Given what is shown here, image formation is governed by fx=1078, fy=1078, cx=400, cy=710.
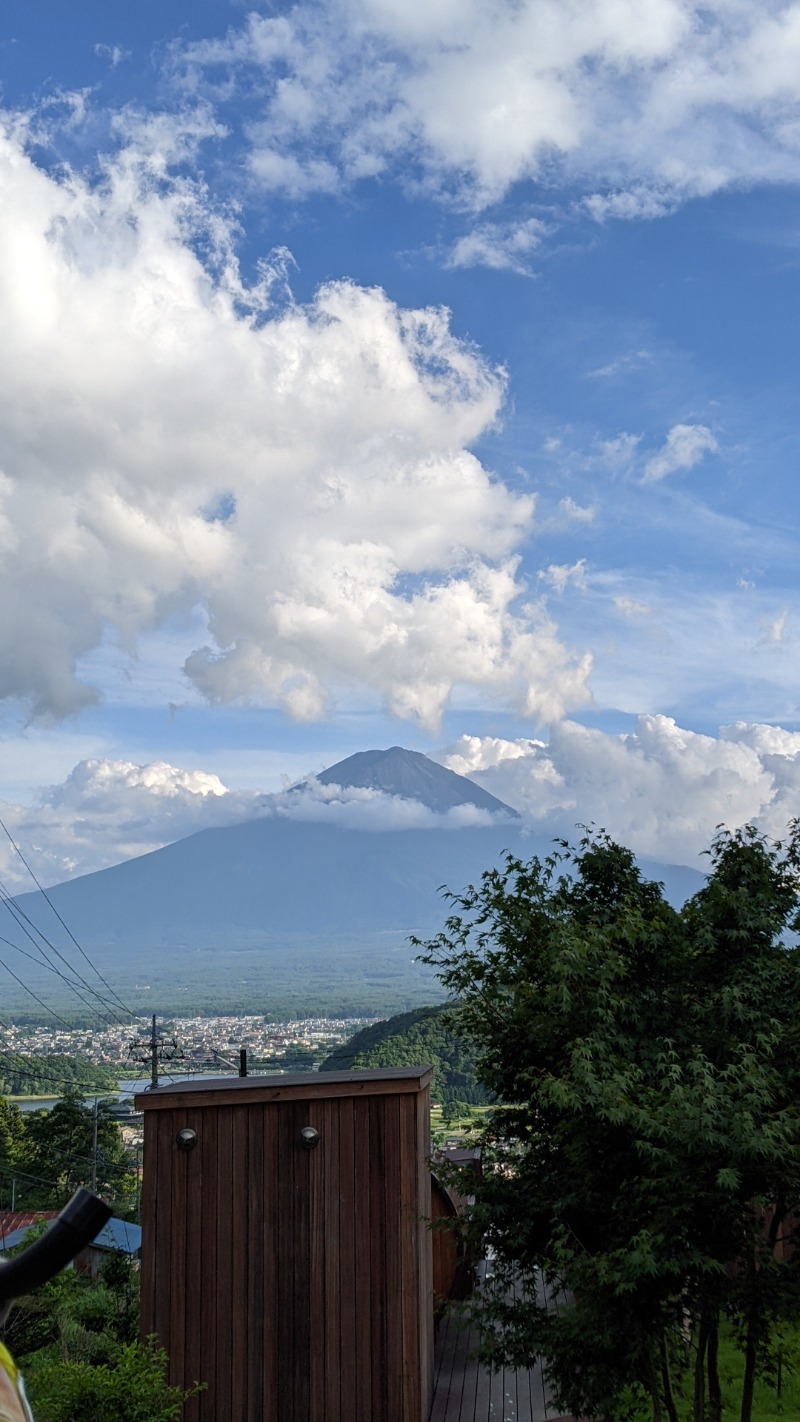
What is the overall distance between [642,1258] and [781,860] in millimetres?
3401

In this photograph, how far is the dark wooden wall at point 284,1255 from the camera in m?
7.98

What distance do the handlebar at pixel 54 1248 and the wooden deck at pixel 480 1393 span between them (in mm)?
8233

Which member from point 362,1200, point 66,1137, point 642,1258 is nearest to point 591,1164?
point 642,1258

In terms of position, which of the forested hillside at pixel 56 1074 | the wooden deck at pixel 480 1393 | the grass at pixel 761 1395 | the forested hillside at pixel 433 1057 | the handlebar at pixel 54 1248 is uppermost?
the handlebar at pixel 54 1248

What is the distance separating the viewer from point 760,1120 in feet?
21.1

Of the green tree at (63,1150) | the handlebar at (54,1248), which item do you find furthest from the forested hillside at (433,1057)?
the green tree at (63,1150)

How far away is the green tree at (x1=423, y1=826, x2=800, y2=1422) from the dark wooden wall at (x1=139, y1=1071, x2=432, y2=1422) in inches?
39.2

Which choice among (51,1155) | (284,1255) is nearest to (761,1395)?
(284,1255)

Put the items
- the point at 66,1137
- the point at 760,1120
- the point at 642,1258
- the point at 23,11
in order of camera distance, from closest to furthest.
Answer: the point at 642,1258
the point at 760,1120
the point at 23,11
the point at 66,1137

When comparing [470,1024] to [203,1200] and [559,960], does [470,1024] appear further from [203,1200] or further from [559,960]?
[203,1200]

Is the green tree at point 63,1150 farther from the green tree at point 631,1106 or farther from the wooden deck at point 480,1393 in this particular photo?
the green tree at point 631,1106

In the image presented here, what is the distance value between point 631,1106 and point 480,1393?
4.69 meters

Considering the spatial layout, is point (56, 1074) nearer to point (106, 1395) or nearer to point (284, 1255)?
point (284, 1255)

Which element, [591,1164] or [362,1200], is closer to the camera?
[591,1164]
